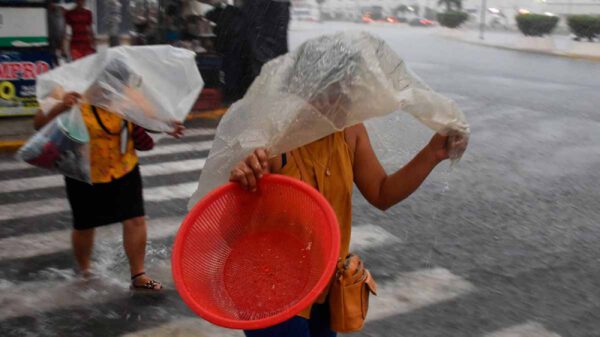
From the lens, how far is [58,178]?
725 centimetres

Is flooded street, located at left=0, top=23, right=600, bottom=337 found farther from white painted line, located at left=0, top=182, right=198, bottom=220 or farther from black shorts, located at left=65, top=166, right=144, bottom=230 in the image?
black shorts, located at left=65, top=166, right=144, bottom=230

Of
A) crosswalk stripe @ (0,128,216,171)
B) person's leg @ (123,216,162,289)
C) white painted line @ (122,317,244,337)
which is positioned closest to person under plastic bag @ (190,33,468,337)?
white painted line @ (122,317,244,337)

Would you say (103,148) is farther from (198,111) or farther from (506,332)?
(198,111)

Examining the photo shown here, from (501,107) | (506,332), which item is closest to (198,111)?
(501,107)

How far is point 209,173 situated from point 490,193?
16.6 ft

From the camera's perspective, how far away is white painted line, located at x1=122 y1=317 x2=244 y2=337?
383 cm

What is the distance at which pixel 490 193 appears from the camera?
6.96 m

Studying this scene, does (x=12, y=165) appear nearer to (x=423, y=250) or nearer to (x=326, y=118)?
(x=423, y=250)

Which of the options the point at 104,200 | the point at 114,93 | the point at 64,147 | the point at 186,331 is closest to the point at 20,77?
the point at 104,200

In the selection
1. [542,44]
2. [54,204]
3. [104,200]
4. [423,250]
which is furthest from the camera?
[542,44]

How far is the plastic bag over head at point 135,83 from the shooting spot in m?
3.81

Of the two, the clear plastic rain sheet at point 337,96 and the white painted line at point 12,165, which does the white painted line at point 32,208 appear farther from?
the clear plastic rain sheet at point 337,96

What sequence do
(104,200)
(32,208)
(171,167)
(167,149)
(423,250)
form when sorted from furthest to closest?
(167,149)
(171,167)
(32,208)
(423,250)
(104,200)

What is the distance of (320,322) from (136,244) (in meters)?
2.14
